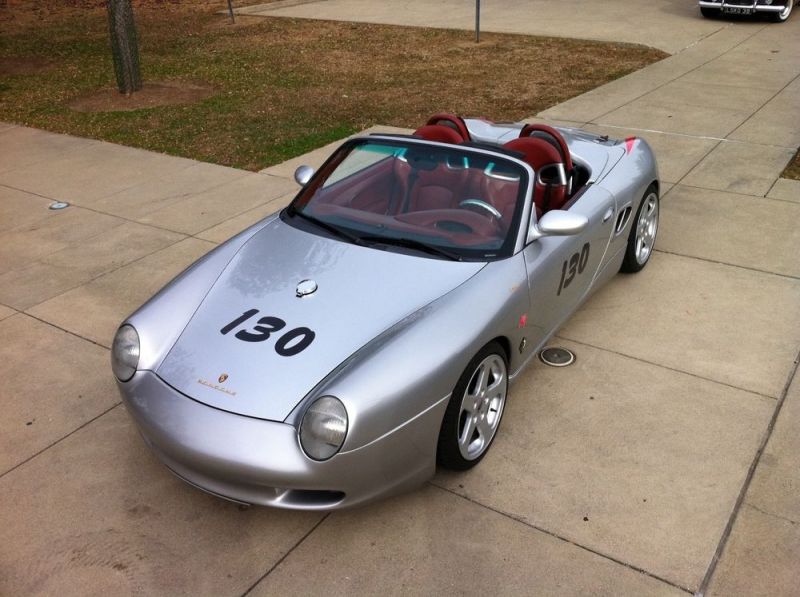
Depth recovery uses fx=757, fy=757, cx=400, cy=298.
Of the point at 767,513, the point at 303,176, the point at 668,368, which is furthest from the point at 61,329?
the point at 767,513

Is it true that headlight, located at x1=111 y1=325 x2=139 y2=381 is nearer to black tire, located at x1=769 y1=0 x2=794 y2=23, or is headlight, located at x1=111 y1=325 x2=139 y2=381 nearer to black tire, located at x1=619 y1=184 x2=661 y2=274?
black tire, located at x1=619 y1=184 x2=661 y2=274

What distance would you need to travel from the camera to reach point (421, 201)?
13.7 ft

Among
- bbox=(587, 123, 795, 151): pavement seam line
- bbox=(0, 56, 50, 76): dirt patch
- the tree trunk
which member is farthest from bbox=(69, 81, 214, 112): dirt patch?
bbox=(587, 123, 795, 151): pavement seam line

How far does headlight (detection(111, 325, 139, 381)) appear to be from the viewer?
3.53 meters

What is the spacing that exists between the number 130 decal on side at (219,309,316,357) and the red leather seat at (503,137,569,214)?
192cm

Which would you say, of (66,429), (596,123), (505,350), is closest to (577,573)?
(505,350)

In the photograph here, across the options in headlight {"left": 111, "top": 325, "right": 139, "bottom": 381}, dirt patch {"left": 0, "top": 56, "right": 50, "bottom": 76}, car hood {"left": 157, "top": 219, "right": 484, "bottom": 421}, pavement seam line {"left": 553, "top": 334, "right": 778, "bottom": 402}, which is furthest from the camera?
dirt patch {"left": 0, "top": 56, "right": 50, "bottom": 76}

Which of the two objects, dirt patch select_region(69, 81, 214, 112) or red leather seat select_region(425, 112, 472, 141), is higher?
red leather seat select_region(425, 112, 472, 141)

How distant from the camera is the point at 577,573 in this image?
3139 millimetres

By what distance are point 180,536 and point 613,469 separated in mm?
2059

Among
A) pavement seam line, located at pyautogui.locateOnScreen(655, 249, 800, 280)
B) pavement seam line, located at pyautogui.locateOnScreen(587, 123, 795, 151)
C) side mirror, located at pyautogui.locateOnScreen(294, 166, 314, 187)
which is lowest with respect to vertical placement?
pavement seam line, located at pyautogui.locateOnScreen(655, 249, 800, 280)

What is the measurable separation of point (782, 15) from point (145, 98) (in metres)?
12.3

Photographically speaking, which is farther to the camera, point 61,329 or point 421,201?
point 61,329

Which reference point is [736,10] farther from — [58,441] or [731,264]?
[58,441]
